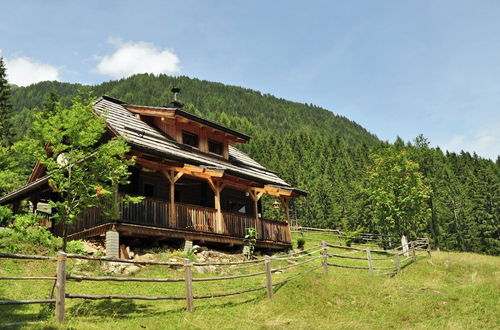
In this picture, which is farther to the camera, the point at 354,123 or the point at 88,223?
the point at 354,123

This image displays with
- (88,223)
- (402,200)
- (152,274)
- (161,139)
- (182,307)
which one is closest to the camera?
(182,307)

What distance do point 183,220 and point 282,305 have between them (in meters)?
8.03

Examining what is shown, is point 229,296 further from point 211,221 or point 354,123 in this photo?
point 354,123

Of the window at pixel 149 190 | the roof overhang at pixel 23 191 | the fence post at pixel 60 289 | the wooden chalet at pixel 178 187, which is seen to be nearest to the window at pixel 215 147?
the wooden chalet at pixel 178 187

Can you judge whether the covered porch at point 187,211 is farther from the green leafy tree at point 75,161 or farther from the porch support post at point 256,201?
the green leafy tree at point 75,161

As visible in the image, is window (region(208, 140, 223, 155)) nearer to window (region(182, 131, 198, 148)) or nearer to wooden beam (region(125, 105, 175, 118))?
window (region(182, 131, 198, 148))

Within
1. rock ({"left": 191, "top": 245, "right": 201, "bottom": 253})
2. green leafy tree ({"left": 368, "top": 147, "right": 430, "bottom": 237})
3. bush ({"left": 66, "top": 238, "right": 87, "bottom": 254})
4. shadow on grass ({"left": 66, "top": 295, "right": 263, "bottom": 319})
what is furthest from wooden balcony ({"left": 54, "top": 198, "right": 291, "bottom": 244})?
green leafy tree ({"left": 368, "top": 147, "right": 430, "bottom": 237})

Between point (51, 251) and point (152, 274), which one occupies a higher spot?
point (51, 251)

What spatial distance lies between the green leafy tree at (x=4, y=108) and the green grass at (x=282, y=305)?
3906 centimetres

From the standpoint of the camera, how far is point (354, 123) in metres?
190

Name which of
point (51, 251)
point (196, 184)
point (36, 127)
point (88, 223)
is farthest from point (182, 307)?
point (196, 184)

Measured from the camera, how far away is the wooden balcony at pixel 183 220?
58.7 feet

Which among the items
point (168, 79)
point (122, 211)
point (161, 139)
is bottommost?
point (122, 211)

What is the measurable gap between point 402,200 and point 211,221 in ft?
45.6
